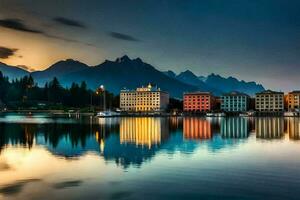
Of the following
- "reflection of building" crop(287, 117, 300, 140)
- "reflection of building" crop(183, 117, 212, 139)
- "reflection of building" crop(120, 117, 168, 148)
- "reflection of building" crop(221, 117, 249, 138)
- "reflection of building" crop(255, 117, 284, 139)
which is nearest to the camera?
"reflection of building" crop(120, 117, 168, 148)

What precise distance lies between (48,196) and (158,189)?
15.7ft

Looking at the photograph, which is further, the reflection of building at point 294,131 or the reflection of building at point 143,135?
the reflection of building at point 294,131

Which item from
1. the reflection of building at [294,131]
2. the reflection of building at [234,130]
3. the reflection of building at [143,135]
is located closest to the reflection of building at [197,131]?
the reflection of building at [234,130]

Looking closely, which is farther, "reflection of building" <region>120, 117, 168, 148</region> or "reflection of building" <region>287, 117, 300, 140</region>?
"reflection of building" <region>287, 117, 300, 140</region>

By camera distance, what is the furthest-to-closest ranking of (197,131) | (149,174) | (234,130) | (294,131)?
(234,130), (197,131), (294,131), (149,174)

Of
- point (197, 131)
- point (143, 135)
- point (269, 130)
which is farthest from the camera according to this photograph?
point (269, 130)

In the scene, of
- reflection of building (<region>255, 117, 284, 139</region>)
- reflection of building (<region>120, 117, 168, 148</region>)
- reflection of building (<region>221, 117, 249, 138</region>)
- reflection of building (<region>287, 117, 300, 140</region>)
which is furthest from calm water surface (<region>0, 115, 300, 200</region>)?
reflection of building (<region>221, 117, 249, 138</region>)

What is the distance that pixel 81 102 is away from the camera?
198375mm

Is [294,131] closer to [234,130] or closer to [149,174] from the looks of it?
[234,130]

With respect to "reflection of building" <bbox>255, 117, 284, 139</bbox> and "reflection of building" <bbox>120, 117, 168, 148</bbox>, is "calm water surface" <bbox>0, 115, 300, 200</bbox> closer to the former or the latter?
"reflection of building" <bbox>120, 117, 168, 148</bbox>

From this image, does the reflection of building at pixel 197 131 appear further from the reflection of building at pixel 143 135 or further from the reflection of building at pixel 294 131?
the reflection of building at pixel 294 131

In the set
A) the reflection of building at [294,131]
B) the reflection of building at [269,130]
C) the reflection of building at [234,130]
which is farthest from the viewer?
the reflection of building at [234,130]

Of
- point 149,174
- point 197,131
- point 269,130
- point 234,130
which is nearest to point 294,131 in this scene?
point 269,130

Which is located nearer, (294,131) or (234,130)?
(294,131)
